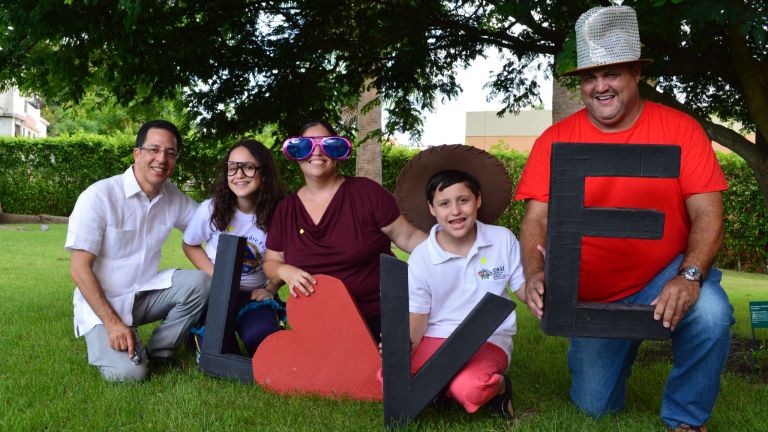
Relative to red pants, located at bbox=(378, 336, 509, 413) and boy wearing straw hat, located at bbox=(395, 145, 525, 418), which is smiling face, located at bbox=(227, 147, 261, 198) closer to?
boy wearing straw hat, located at bbox=(395, 145, 525, 418)

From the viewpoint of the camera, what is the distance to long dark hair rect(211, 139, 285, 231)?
465cm

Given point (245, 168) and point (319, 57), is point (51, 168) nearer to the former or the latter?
point (319, 57)

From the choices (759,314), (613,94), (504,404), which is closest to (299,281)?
(504,404)

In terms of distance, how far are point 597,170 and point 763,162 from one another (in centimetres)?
263

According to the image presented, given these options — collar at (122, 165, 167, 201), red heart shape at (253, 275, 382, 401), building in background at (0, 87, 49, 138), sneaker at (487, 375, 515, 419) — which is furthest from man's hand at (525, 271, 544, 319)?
building in background at (0, 87, 49, 138)

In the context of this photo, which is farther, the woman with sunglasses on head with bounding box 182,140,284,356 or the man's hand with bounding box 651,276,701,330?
the woman with sunglasses on head with bounding box 182,140,284,356

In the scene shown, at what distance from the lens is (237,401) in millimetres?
3805

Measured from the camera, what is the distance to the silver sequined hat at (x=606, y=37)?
316cm

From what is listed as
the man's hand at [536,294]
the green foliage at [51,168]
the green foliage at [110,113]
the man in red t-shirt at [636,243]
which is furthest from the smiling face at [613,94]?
the green foliage at [51,168]

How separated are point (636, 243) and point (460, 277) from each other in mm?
856

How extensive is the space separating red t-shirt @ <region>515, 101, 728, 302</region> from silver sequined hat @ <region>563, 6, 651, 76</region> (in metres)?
0.38

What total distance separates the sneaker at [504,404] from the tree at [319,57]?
6.66ft

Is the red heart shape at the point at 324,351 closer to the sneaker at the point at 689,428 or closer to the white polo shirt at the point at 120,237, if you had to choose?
the white polo shirt at the point at 120,237

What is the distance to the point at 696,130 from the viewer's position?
3412mm
